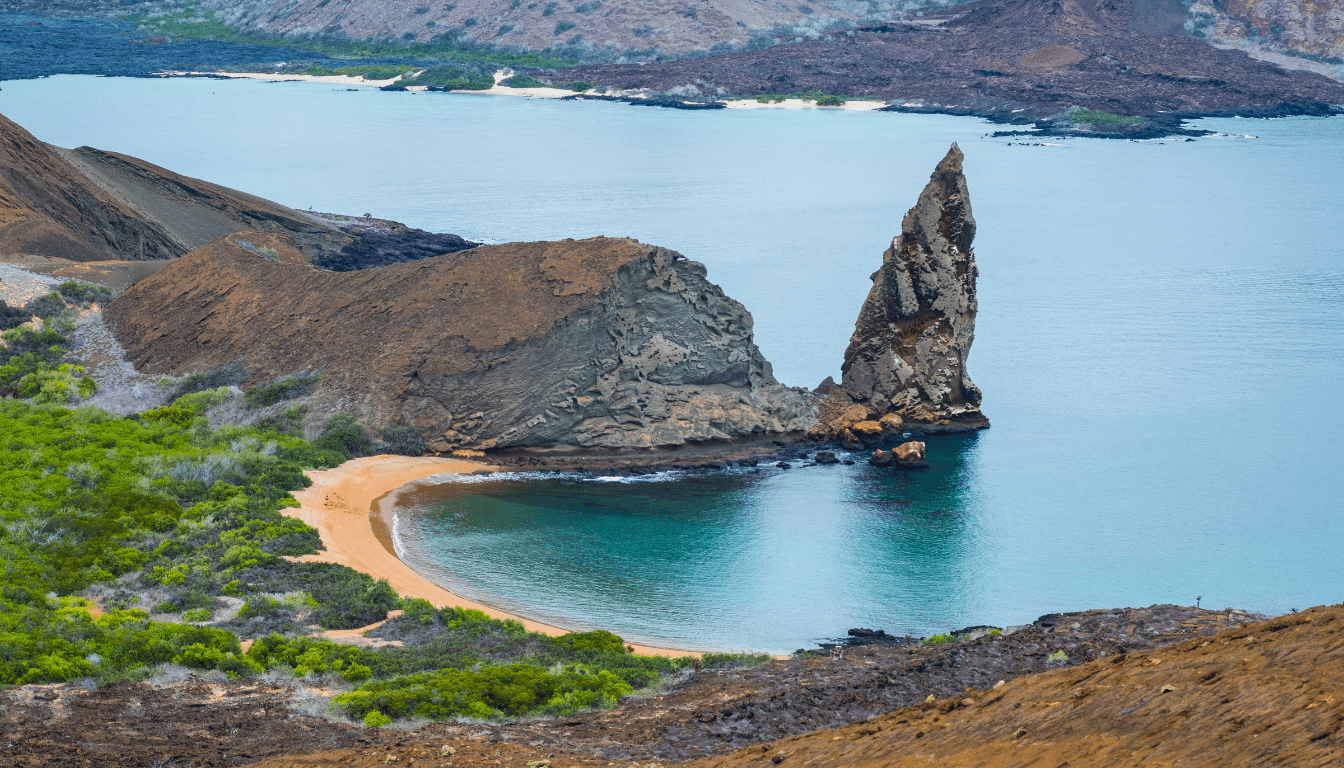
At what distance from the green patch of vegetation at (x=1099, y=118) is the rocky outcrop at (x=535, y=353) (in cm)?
10329

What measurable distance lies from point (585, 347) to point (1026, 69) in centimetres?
12788

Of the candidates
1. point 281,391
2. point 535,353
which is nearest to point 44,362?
point 281,391

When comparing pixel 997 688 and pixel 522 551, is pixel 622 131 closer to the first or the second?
pixel 522 551

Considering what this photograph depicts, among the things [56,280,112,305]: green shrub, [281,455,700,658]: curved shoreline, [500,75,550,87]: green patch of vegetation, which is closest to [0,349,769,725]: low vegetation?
[281,455,700,658]: curved shoreline

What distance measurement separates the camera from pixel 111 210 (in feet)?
214

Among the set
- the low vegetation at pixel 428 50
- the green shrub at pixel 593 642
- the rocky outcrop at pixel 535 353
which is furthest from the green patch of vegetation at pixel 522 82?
Result: the green shrub at pixel 593 642

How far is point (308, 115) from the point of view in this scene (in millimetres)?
141875

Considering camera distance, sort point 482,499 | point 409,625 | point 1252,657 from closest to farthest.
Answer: point 1252,657 < point 409,625 < point 482,499

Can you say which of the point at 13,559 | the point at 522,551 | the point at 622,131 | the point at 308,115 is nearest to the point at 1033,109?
the point at 622,131

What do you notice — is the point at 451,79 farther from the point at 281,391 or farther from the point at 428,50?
the point at 281,391

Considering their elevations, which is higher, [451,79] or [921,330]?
[451,79]

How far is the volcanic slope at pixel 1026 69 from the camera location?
480 feet

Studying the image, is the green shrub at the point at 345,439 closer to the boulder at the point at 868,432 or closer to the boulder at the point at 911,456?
the boulder at the point at 868,432

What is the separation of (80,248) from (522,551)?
35483 millimetres
